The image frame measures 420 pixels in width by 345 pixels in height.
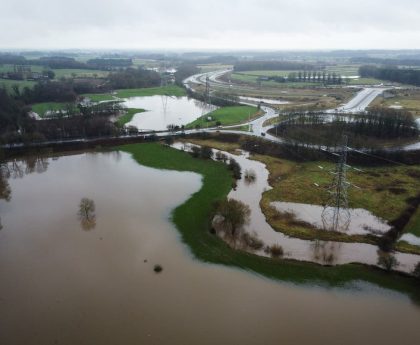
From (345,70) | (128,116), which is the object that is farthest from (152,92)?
(345,70)

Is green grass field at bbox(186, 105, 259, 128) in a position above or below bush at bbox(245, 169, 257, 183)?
above

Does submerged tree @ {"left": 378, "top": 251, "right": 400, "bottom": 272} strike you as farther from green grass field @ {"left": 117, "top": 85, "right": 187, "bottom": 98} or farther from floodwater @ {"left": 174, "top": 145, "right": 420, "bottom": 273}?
green grass field @ {"left": 117, "top": 85, "right": 187, "bottom": 98}

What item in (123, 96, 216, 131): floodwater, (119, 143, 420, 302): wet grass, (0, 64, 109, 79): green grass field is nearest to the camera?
(119, 143, 420, 302): wet grass

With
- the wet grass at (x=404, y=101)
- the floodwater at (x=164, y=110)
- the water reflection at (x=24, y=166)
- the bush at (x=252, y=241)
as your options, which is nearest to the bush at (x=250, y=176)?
the bush at (x=252, y=241)

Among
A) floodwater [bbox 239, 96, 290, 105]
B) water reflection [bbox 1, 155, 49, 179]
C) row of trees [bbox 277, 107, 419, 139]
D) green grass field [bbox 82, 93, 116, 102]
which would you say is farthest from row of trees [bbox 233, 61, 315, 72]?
water reflection [bbox 1, 155, 49, 179]

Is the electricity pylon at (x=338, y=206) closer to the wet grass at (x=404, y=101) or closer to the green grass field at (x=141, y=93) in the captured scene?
the wet grass at (x=404, y=101)

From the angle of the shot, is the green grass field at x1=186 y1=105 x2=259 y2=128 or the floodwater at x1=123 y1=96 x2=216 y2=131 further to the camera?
the floodwater at x1=123 y1=96 x2=216 y2=131

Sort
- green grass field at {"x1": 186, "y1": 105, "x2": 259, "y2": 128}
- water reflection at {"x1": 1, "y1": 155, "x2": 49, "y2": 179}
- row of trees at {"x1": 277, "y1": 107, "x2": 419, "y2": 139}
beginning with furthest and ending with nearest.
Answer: green grass field at {"x1": 186, "y1": 105, "x2": 259, "y2": 128}
row of trees at {"x1": 277, "y1": 107, "x2": 419, "y2": 139}
water reflection at {"x1": 1, "y1": 155, "x2": 49, "y2": 179}
